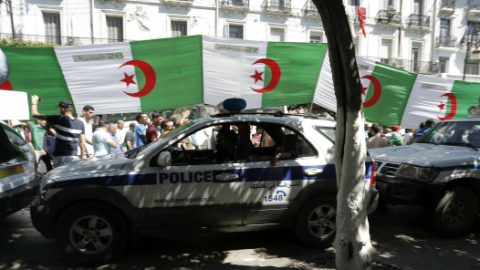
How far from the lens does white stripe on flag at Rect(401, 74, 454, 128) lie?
8.13 meters

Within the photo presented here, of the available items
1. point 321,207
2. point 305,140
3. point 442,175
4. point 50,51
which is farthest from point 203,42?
point 442,175

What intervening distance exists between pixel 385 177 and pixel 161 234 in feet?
10.8

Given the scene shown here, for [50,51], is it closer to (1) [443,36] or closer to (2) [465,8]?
(1) [443,36]

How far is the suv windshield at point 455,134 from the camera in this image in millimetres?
5855

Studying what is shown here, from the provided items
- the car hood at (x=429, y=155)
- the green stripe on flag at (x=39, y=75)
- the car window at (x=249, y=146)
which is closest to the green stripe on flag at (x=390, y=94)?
the car hood at (x=429, y=155)

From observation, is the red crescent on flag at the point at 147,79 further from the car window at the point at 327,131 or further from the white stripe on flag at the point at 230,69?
the car window at the point at 327,131

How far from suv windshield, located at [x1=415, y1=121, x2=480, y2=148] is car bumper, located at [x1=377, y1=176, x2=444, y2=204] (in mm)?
1308

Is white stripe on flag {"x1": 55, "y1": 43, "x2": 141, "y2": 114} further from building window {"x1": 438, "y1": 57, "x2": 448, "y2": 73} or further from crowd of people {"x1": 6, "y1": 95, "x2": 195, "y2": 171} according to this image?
building window {"x1": 438, "y1": 57, "x2": 448, "y2": 73}

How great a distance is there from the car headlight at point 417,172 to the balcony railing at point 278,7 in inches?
962

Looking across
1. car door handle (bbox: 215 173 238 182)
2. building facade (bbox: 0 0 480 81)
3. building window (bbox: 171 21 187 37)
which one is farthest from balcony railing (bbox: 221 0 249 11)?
car door handle (bbox: 215 173 238 182)

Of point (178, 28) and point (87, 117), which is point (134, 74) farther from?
point (178, 28)

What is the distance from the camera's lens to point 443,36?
3453 cm

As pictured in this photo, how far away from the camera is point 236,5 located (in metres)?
27.2

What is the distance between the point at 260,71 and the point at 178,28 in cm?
2088
